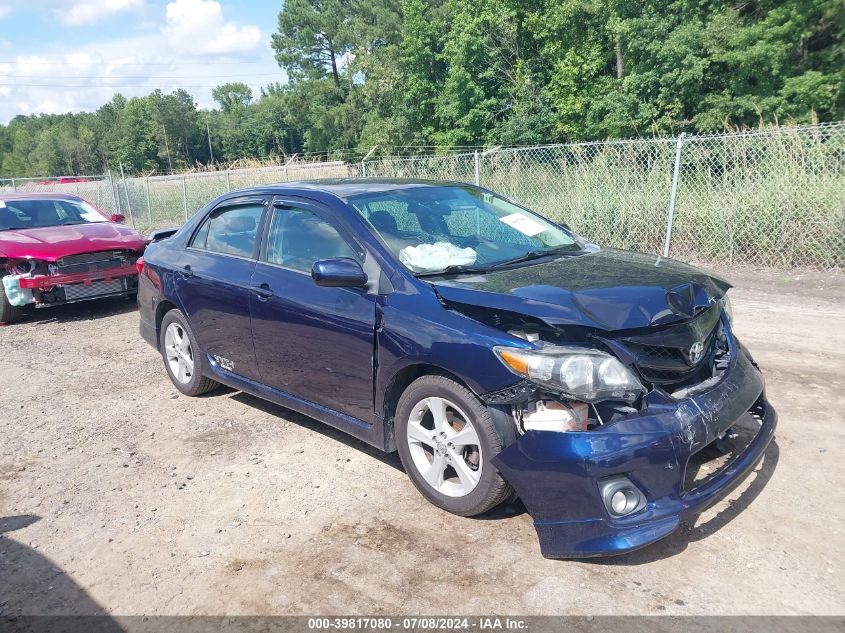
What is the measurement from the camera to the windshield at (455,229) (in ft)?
12.3

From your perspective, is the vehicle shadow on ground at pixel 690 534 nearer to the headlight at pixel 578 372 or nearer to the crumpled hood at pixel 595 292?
the headlight at pixel 578 372

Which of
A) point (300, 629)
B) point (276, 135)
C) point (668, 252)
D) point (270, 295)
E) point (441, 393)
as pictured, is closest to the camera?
point (300, 629)

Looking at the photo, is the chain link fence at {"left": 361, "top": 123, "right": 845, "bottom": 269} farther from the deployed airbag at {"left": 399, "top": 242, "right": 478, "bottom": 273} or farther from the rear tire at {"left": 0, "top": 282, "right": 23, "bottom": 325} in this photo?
the rear tire at {"left": 0, "top": 282, "right": 23, "bottom": 325}

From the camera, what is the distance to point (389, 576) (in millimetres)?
Result: 2896

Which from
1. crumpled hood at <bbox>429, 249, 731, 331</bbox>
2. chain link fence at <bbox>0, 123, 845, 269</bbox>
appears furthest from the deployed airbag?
chain link fence at <bbox>0, 123, 845, 269</bbox>

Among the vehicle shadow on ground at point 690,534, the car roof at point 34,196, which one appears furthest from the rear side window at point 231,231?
the car roof at point 34,196

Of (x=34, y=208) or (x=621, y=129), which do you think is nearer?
(x=34, y=208)

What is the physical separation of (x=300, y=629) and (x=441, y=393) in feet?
3.95

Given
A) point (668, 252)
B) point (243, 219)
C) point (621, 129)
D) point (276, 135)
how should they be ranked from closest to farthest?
1. point (243, 219)
2. point (668, 252)
3. point (621, 129)
4. point (276, 135)

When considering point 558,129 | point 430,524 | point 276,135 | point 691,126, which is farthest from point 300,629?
point 276,135

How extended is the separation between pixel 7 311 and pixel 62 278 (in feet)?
3.31

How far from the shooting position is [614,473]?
8.77ft

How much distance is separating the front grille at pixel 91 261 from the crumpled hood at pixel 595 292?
Result: 6.41 m

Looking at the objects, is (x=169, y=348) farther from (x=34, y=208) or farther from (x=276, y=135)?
(x=276, y=135)
